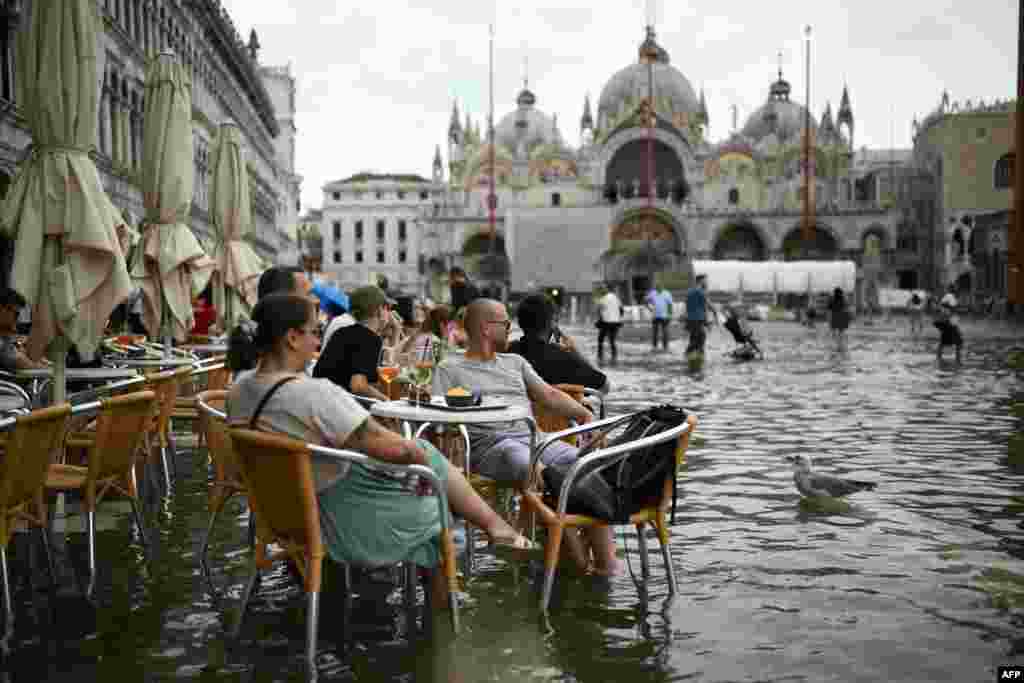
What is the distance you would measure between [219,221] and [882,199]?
7942 cm

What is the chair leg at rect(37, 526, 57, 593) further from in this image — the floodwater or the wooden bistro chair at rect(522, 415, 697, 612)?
the wooden bistro chair at rect(522, 415, 697, 612)

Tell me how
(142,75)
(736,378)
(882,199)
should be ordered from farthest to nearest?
(882,199)
(142,75)
(736,378)

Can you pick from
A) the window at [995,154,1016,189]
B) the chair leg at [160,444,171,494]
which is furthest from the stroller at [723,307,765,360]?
the window at [995,154,1016,189]

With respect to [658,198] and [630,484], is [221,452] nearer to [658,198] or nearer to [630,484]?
[630,484]

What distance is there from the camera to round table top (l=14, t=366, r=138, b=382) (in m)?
8.30

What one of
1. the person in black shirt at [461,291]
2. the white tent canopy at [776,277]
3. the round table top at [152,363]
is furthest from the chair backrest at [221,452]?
the white tent canopy at [776,277]

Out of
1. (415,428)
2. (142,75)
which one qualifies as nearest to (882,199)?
(142,75)

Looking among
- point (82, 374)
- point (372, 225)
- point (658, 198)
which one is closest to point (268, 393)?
point (82, 374)

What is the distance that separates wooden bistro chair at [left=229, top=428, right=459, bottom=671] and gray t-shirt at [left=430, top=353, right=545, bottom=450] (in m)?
1.73

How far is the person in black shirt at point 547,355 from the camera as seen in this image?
25.2 ft

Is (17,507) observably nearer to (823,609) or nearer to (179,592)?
(179,592)

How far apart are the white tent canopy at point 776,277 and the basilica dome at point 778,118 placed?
33.9 metres

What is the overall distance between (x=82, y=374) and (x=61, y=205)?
64.3 inches

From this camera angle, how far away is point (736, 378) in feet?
62.6
